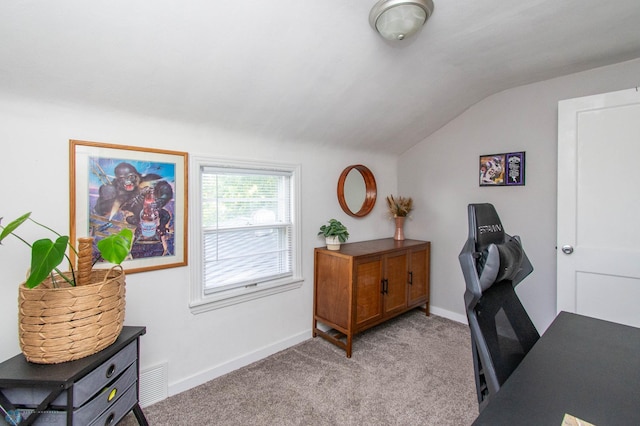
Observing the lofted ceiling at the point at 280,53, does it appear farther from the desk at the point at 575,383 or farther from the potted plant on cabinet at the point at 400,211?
the desk at the point at 575,383

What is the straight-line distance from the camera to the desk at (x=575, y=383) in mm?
806

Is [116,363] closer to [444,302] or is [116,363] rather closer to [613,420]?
[613,420]

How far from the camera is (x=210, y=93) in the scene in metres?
1.88

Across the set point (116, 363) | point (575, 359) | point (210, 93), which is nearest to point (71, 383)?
point (116, 363)

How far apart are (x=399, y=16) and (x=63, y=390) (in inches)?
85.5

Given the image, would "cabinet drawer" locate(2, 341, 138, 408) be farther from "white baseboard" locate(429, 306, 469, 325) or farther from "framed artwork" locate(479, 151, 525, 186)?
"framed artwork" locate(479, 151, 525, 186)

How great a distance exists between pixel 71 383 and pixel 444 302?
3155mm

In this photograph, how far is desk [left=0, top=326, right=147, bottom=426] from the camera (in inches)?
46.1

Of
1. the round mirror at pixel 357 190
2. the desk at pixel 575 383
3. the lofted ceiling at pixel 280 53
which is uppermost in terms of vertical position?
the lofted ceiling at pixel 280 53

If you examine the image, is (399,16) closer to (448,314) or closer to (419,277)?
(419,277)

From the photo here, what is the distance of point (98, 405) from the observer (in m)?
1.31

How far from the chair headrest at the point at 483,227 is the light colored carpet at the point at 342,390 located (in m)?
1.22

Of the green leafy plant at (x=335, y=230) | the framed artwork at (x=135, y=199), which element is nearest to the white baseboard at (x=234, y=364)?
the framed artwork at (x=135, y=199)

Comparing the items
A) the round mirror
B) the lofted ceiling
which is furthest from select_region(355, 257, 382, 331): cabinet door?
the lofted ceiling
